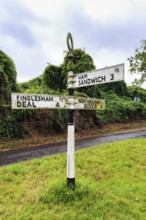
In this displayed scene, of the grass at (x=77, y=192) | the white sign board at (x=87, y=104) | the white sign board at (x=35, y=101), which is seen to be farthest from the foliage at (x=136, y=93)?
the white sign board at (x=35, y=101)

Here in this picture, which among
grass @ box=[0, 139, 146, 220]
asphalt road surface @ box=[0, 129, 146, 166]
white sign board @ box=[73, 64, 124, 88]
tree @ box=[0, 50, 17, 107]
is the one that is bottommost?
asphalt road surface @ box=[0, 129, 146, 166]

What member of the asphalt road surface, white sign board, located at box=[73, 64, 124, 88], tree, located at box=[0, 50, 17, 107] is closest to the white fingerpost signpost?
white sign board, located at box=[73, 64, 124, 88]

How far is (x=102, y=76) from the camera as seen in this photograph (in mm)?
3055

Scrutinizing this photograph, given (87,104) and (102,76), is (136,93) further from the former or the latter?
(102,76)

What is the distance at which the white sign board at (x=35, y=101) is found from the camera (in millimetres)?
2820

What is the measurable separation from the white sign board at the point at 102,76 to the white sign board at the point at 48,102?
1.01 ft

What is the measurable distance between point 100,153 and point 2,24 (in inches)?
270

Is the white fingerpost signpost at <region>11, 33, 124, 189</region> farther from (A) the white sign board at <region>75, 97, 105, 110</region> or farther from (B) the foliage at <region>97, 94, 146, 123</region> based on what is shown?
(B) the foliage at <region>97, 94, 146, 123</region>

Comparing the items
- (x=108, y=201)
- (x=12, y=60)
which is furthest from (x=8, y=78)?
(x=108, y=201)

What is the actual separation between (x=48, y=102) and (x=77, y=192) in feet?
5.00

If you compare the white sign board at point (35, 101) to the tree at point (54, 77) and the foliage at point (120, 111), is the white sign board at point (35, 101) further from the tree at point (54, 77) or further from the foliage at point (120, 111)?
the tree at point (54, 77)

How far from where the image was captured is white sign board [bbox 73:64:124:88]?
286 cm

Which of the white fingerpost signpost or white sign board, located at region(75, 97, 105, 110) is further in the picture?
white sign board, located at region(75, 97, 105, 110)

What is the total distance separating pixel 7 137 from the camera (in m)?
9.15
